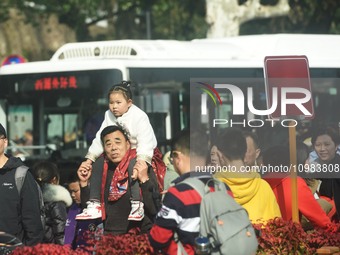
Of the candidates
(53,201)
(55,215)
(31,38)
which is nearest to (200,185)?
(55,215)

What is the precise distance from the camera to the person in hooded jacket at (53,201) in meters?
11.1

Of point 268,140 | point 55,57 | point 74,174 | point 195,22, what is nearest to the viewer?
point 268,140

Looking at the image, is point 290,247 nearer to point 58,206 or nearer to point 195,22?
point 58,206

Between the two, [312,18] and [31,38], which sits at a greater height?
[312,18]

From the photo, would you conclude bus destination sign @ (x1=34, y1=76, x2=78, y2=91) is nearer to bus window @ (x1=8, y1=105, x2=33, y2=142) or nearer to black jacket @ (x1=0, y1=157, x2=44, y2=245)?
bus window @ (x1=8, y1=105, x2=33, y2=142)

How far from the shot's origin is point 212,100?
455 inches

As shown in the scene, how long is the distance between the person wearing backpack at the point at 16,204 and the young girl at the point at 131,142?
368mm

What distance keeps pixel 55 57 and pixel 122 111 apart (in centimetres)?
941

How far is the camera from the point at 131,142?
32.8 ft

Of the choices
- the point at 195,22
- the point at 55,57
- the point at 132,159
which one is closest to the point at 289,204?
the point at 132,159

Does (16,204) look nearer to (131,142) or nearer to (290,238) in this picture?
(131,142)

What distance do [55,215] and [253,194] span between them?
7.82 ft

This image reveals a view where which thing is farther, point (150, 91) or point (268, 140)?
Result: point (150, 91)

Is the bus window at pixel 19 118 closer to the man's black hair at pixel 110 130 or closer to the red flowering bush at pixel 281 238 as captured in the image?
the man's black hair at pixel 110 130
